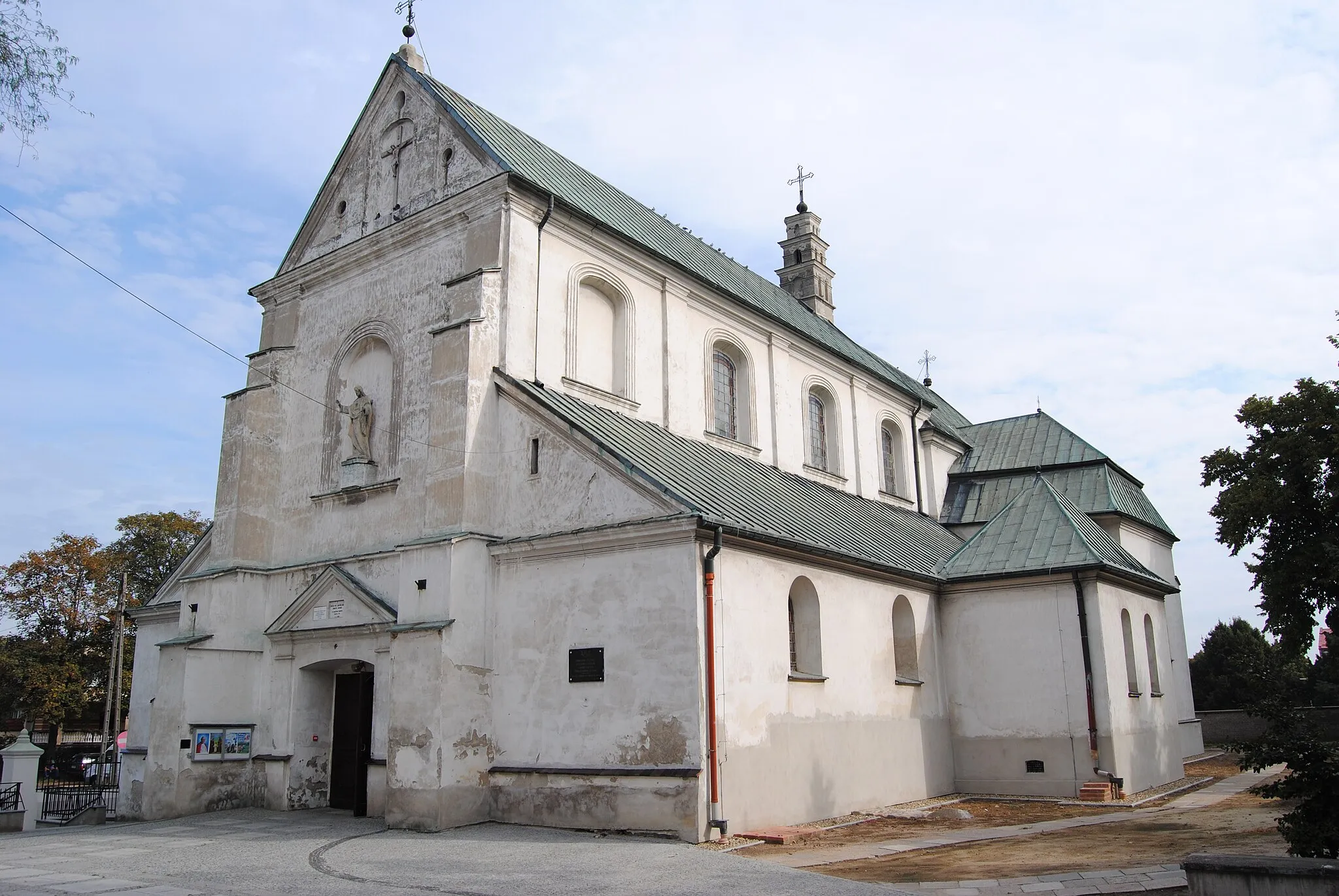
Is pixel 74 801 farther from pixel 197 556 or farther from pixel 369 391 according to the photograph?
pixel 369 391

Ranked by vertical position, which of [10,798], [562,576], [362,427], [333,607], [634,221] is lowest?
[10,798]

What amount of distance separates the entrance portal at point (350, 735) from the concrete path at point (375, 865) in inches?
65.8

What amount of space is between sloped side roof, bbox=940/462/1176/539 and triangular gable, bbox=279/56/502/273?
16889mm

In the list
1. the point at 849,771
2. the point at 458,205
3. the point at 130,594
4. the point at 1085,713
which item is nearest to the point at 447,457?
the point at 458,205

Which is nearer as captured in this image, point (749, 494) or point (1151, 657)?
point (749, 494)

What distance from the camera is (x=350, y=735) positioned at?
17500mm

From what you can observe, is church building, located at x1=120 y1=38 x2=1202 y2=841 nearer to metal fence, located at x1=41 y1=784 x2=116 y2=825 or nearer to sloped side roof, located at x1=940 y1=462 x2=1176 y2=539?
metal fence, located at x1=41 y1=784 x2=116 y2=825

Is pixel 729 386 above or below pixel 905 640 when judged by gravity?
above

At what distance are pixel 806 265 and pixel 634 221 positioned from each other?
15.2m

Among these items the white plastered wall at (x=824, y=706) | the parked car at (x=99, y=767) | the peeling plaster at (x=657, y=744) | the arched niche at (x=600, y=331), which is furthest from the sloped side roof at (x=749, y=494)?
the parked car at (x=99, y=767)

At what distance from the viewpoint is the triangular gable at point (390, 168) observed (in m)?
18.4

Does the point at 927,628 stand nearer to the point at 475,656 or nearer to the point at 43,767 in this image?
the point at 475,656

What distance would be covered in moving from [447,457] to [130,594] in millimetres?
33793

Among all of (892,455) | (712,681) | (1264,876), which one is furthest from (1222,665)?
(1264,876)
